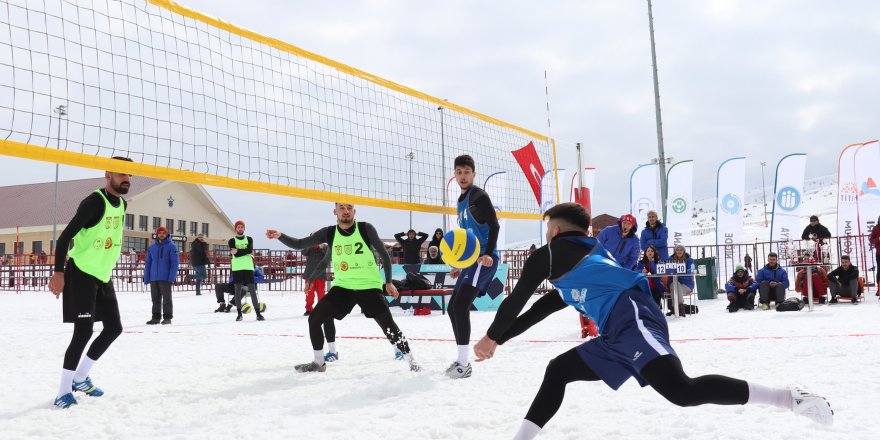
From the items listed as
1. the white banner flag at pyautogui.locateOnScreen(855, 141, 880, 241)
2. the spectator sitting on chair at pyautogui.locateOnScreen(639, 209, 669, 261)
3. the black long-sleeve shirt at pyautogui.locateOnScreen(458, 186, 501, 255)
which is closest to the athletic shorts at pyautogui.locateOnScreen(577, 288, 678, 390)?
the black long-sleeve shirt at pyautogui.locateOnScreen(458, 186, 501, 255)

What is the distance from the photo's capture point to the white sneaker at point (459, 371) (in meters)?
4.62

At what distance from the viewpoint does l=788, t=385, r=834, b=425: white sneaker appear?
238cm

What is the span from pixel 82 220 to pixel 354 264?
197 cm

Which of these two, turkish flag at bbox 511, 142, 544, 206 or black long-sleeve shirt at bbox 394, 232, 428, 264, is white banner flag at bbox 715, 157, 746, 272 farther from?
turkish flag at bbox 511, 142, 544, 206

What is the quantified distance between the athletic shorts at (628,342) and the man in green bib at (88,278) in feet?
10.2

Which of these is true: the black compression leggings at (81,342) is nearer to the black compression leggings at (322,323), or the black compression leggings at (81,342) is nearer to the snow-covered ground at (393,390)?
the snow-covered ground at (393,390)

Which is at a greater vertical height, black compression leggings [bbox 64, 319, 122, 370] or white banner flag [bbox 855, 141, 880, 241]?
white banner flag [bbox 855, 141, 880, 241]

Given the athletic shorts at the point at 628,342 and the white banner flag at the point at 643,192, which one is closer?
the athletic shorts at the point at 628,342

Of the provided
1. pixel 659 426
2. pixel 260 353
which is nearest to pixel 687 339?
pixel 659 426

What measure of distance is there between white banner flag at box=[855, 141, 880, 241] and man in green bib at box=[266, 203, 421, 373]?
17.0 m

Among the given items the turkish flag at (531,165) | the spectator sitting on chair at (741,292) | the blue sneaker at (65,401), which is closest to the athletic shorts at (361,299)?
the blue sneaker at (65,401)

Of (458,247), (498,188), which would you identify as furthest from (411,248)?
(458,247)

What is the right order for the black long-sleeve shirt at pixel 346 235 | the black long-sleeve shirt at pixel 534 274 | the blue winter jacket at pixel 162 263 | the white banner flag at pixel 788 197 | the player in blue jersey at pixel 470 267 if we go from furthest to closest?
the white banner flag at pixel 788 197, the blue winter jacket at pixel 162 263, the black long-sleeve shirt at pixel 346 235, the player in blue jersey at pixel 470 267, the black long-sleeve shirt at pixel 534 274

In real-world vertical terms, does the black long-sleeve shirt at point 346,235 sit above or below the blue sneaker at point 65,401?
above
